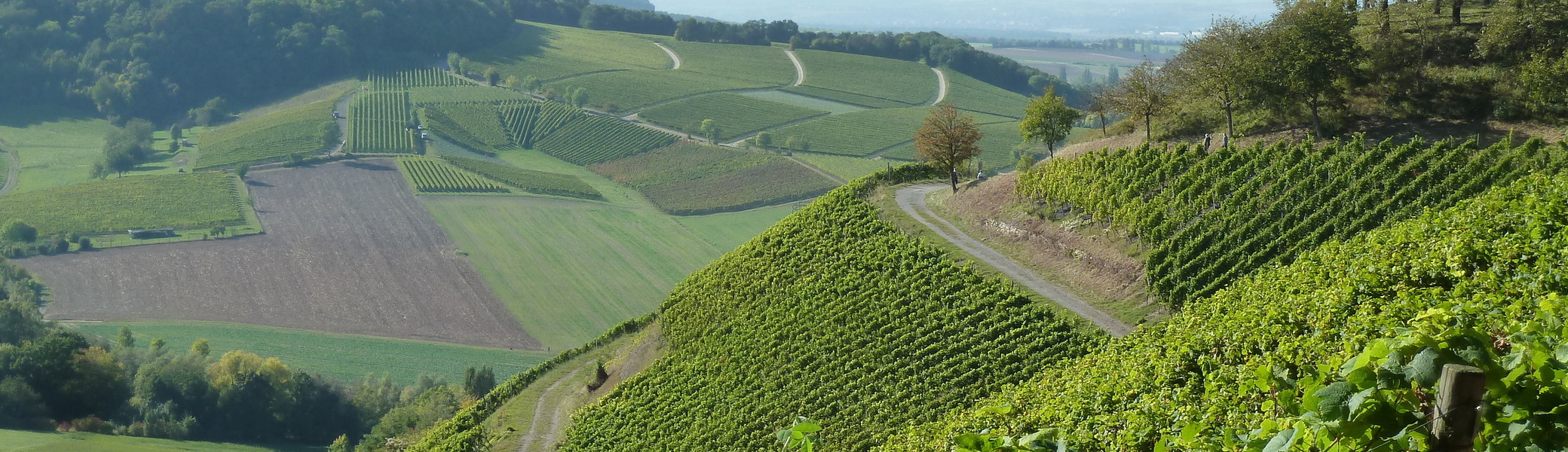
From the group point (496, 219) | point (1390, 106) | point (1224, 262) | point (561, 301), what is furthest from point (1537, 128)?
point (496, 219)

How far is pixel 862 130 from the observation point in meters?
123

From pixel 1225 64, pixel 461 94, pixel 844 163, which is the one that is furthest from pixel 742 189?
pixel 1225 64

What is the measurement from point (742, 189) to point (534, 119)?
39.4 meters

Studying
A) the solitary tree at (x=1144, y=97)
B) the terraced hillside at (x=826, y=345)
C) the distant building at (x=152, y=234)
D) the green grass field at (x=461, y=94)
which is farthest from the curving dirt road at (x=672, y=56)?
the solitary tree at (x=1144, y=97)

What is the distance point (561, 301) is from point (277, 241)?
30.5m

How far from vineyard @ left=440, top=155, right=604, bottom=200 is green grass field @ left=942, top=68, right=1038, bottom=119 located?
53.8 metres

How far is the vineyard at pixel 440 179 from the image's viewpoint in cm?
10175

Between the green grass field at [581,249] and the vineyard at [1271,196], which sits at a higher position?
the vineyard at [1271,196]

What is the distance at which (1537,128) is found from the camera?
101 feet

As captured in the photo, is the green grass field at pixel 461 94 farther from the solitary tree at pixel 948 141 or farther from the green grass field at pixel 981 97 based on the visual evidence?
the solitary tree at pixel 948 141

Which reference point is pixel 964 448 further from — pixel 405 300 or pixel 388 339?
pixel 405 300

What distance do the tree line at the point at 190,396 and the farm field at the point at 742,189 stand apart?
38.8 m

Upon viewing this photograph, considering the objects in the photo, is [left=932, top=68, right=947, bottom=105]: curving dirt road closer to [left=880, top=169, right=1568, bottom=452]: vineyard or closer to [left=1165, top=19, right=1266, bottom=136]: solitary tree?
[left=1165, top=19, right=1266, bottom=136]: solitary tree

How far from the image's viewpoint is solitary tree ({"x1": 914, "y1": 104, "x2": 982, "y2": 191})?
4544 cm
